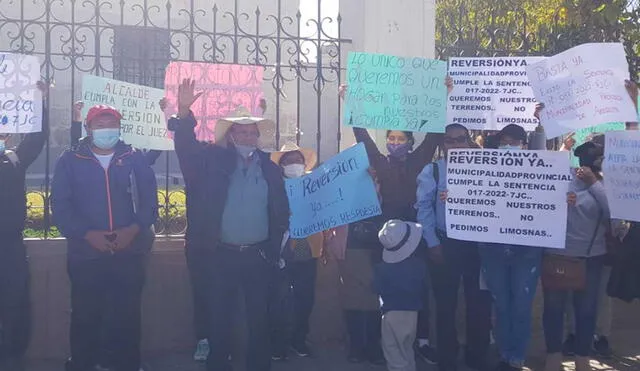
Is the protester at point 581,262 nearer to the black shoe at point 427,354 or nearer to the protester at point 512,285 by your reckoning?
the protester at point 512,285

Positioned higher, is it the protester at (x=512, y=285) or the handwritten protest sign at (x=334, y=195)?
the handwritten protest sign at (x=334, y=195)

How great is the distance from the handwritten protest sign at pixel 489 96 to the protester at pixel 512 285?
0.46 m

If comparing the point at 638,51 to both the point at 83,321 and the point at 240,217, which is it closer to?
the point at 240,217

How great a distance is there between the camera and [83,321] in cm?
545

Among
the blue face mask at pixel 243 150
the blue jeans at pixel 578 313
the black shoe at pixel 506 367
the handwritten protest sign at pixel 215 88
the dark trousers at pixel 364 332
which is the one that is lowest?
the black shoe at pixel 506 367

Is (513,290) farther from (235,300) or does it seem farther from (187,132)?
(187,132)

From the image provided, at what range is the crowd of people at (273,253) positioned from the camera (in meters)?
5.38

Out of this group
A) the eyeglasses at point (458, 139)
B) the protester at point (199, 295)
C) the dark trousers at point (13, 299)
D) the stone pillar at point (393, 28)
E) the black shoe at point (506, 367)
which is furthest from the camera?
the stone pillar at point (393, 28)

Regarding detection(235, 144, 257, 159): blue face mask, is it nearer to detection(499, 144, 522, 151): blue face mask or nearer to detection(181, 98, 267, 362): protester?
detection(181, 98, 267, 362): protester

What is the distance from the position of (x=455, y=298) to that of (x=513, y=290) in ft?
1.53

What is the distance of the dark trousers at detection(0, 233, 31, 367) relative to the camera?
18.1 ft

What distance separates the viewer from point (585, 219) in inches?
224

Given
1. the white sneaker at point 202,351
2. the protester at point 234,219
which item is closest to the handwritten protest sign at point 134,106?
the protester at point 234,219

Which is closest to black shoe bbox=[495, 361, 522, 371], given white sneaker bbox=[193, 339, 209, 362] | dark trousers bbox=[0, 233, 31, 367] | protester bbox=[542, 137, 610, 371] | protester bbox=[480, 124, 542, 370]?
protester bbox=[480, 124, 542, 370]
